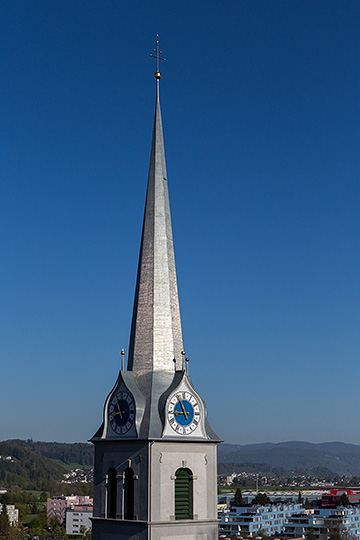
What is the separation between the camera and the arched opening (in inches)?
1436

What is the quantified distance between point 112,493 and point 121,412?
4.11m

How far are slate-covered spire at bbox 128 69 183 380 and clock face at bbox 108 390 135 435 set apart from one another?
1.09 metres

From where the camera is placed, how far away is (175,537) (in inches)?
1411

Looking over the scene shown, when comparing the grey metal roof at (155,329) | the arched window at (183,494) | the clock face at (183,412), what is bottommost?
the arched window at (183,494)

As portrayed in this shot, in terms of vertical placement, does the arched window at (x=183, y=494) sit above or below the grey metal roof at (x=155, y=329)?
below

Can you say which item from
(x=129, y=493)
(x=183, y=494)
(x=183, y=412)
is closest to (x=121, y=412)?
(x=183, y=412)

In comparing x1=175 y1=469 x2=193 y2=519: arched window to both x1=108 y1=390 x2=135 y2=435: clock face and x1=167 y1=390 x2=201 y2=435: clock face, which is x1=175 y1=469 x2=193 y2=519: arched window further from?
x1=108 y1=390 x2=135 y2=435: clock face

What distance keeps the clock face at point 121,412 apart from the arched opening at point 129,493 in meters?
2.06

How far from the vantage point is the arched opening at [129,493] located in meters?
36.5

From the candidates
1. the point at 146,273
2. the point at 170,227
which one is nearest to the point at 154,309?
the point at 146,273

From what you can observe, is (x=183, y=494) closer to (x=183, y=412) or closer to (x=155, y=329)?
(x=183, y=412)

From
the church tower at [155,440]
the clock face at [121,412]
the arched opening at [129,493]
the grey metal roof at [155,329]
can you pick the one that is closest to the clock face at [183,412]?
the church tower at [155,440]

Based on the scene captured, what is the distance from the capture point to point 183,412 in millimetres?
37562

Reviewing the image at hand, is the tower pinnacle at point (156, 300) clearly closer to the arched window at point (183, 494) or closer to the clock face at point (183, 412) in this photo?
the clock face at point (183, 412)
